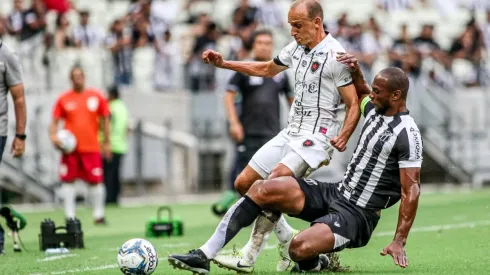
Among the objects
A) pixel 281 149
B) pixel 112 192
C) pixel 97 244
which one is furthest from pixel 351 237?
pixel 112 192

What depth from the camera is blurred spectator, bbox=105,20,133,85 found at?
24094mm

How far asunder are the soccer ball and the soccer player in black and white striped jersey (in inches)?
19.5

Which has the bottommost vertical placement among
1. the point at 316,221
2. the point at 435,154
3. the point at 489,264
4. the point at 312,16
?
the point at 435,154

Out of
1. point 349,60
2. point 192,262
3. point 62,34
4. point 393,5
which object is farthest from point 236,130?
point 393,5

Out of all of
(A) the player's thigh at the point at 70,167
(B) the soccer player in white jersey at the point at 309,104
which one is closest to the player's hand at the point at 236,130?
(A) the player's thigh at the point at 70,167

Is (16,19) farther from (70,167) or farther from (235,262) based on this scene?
(235,262)

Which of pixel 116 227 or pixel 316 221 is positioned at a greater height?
pixel 316 221

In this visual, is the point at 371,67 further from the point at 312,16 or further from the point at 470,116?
the point at 312,16

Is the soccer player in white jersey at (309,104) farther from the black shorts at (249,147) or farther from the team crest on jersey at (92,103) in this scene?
the team crest on jersey at (92,103)

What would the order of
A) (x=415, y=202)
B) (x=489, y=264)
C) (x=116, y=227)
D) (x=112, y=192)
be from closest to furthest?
(x=415, y=202), (x=489, y=264), (x=116, y=227), (x=112, y=192)

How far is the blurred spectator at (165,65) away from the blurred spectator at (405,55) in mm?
5065

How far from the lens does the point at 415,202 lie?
27.5 ft

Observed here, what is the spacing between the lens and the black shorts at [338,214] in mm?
8594

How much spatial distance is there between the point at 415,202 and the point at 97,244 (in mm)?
5757
